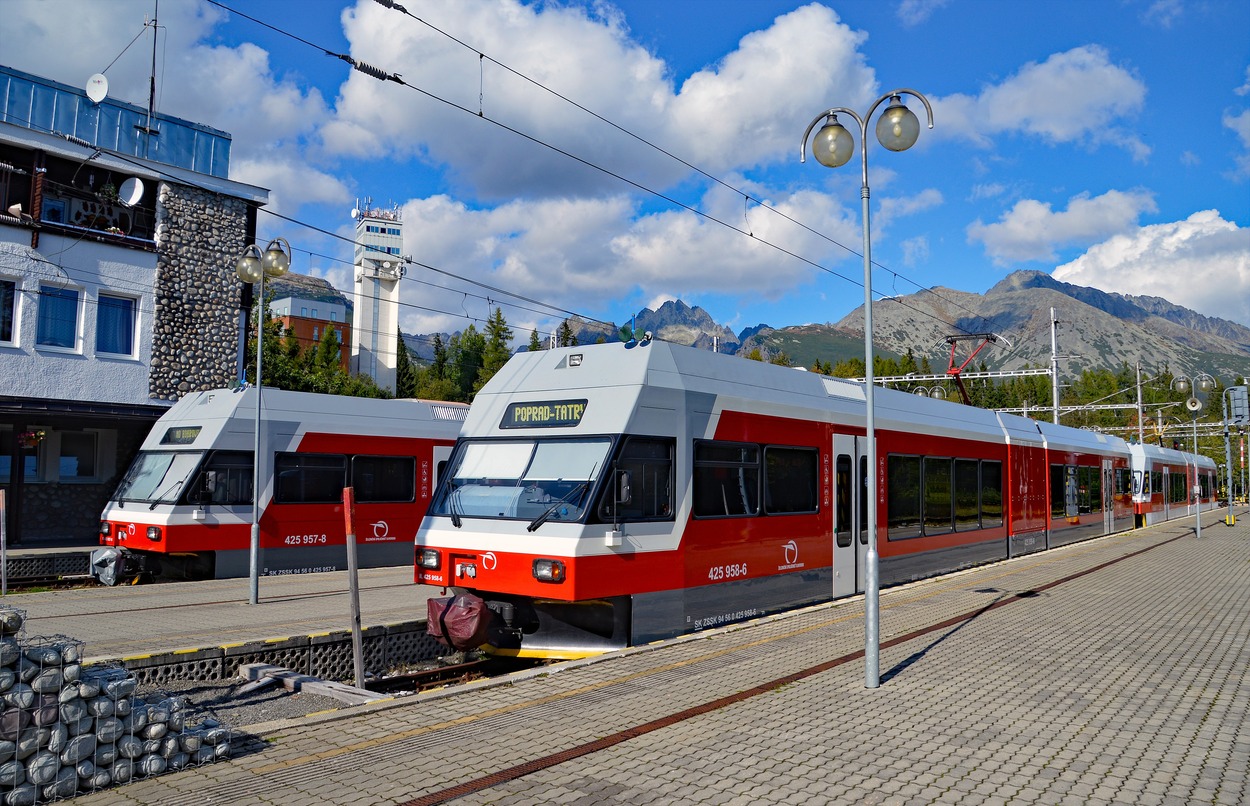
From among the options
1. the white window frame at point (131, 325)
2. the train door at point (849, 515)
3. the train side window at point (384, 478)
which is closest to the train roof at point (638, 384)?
the train door at point (849, 515)

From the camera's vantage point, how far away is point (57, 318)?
22.8m

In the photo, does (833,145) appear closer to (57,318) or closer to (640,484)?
(640,484)

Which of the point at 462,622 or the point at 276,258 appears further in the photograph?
the point at 276,258

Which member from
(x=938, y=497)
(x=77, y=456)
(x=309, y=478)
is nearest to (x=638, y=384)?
(x=938, y=497)

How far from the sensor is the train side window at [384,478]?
18.3 meters

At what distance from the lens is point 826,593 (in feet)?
42.7

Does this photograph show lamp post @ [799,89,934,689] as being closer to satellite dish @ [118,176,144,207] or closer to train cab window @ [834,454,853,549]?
train cab window @ [834,454,853,549]

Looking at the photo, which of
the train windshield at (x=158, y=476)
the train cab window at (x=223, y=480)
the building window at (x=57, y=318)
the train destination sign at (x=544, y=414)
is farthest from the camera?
the building window at (x=57, y=318)

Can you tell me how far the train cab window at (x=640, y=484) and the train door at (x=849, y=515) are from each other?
4255 millimetres

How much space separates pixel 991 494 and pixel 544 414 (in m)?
12.7

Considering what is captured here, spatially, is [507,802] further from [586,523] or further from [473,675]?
[473,675]

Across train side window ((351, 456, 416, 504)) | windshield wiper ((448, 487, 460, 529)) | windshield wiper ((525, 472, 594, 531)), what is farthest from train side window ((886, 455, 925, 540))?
train side window ((351, 456, 416, 504))

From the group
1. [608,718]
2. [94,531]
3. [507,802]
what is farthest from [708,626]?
[94,531]

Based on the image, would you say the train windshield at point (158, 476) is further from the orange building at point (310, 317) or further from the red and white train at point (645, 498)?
the orange building at point (310, 317)
